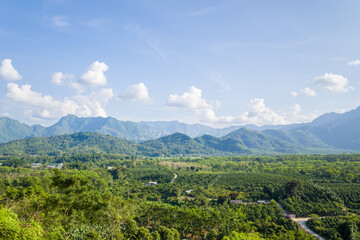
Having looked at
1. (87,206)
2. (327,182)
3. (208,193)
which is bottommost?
(208,193)

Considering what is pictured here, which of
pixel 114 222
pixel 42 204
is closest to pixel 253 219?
pixel 114 222

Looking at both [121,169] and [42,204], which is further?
[121,169]

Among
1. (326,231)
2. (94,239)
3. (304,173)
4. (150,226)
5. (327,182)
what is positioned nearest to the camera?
(94,239)

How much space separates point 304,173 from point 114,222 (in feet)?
209

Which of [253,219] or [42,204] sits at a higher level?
[42,204]

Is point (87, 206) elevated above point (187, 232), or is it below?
above

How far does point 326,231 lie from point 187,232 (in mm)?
20191

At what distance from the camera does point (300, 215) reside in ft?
120

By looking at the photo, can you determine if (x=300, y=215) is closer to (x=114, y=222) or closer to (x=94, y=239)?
(x=114, y=222)

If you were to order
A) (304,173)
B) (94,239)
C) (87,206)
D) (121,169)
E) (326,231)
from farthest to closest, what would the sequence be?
(121,169)
(304,173)
(326,231)
(87,206)
(94,239)

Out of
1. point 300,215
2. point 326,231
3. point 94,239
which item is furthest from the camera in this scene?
point 300,215

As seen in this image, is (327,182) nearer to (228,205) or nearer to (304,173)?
(304,173)

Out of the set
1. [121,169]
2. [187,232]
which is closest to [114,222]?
[187,232]

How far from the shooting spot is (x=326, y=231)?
94.5 ft
